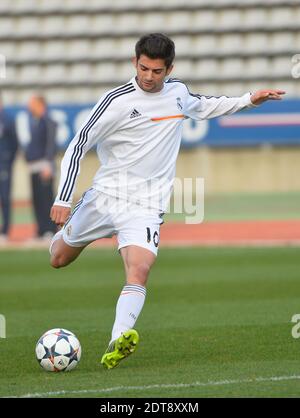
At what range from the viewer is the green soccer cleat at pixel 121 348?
7066 millimetres

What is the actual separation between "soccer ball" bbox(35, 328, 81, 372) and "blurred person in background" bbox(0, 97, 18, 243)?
458 inches

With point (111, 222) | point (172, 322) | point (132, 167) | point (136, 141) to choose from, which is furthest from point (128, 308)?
point (172, 322)

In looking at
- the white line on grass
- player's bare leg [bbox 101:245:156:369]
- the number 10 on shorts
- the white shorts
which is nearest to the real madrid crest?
the white shorts

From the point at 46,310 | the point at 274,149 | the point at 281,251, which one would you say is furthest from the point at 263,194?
the point at 46,310

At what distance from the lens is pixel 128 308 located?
747 centimetres

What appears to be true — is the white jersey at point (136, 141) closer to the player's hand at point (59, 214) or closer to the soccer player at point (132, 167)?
the soccer player at point (132, 167)

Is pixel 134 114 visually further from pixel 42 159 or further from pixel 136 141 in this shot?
pixel 42 159

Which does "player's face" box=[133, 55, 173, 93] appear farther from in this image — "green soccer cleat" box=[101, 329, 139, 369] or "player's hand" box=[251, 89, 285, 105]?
"green soccer cleat" box=[101, 329, 139, 369]

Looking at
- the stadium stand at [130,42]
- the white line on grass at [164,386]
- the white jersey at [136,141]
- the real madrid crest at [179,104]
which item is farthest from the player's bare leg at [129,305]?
the stadium stand at [130,42]

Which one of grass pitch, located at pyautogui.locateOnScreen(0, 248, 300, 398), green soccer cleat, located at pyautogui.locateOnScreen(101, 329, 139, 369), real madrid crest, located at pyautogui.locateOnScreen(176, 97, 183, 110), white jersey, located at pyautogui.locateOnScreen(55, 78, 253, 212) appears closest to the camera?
grass pitch, located at pyautogui.locateOnScreen(0, 248, 300, 398)

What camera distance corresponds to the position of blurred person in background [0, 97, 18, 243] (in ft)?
62.7

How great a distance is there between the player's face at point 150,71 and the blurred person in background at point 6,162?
11531mm

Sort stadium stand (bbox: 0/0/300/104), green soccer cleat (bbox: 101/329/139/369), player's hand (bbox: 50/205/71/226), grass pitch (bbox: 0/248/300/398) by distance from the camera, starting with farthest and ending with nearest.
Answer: stadium stand (bbox: 0/0/300/104), player's hand (bbox: 50/205/71/226), green soccer cleat (bbox: 101/329/139/369), grass pitch (bbox: 0/248/300/398)

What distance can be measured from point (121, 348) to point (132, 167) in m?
1.46
